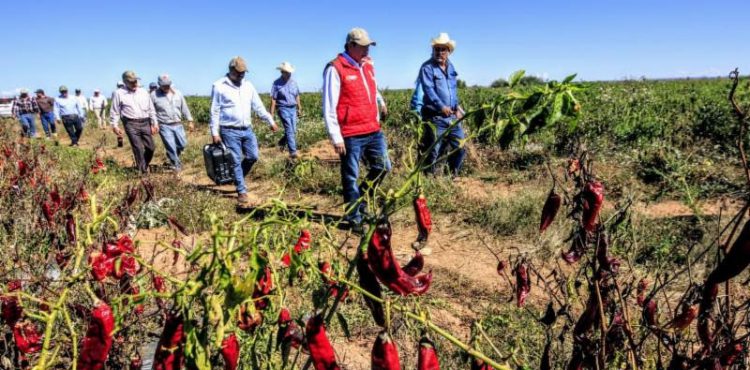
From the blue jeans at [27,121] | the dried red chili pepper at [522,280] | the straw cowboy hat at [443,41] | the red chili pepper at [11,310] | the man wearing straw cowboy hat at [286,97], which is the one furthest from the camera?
the blue jeans at [27,121]

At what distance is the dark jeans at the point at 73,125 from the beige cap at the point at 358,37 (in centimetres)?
1058

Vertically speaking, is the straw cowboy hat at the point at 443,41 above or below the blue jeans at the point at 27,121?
above

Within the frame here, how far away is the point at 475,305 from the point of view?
11.1 ft

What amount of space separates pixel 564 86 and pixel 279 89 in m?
8.42

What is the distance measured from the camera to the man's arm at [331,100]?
14.4 feet

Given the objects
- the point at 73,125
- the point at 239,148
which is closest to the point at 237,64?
the point at 239,148

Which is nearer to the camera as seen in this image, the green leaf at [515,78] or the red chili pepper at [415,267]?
the green leaf at [515,78]

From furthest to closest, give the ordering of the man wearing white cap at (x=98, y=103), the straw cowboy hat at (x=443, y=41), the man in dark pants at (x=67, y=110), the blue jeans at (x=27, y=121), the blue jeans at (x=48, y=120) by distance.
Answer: the man wearing white cap at (x=98, y=103)
the blue jeans at (x=48, y=120)
the blue jeans at (x=27, y=121)
the man in dark pants at (x=67, y=110)
the straw cowboy hat at (x=443, y=41)

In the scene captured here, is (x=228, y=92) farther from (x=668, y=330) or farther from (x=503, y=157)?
(x=668, y=330)

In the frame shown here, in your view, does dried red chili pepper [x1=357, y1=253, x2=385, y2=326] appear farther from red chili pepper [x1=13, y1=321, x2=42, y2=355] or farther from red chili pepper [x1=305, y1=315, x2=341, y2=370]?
red chili pepper [x1=13, y1=321, x2=42, y2=355]

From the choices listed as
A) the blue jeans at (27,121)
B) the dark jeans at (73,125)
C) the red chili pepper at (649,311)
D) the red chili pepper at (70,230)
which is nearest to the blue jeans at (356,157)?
the red chili pepper at (70,230)

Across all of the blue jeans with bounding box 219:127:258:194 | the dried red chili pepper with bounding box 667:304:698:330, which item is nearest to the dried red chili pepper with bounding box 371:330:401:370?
the dried red chili pepper with bounding box 667:304:698:330

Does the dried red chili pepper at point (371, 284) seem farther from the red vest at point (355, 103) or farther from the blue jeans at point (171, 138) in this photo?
the blue jeans at point (171, 138)

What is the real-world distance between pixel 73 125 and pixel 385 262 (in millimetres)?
13783
